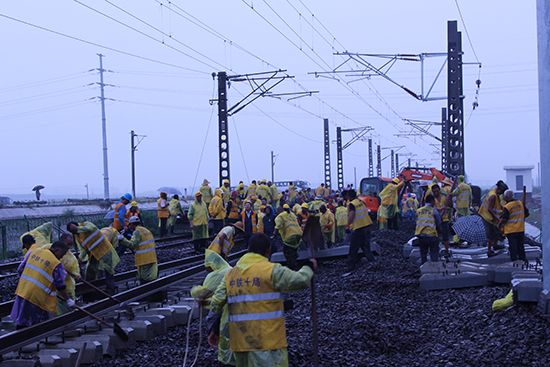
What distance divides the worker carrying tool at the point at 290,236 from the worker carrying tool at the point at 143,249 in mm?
3675

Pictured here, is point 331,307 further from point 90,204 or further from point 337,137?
point 337,137

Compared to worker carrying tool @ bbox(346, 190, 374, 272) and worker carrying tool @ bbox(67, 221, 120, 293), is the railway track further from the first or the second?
worker carrying tool @ bbox(346, 190, 374, 272)

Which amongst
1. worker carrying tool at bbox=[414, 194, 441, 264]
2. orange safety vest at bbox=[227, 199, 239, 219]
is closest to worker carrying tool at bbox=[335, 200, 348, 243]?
orange safety vest at bbox=[227, 199, 239, 219]

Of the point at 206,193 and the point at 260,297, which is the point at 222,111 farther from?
the point at 260,297

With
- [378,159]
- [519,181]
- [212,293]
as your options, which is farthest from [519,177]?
[212,293]

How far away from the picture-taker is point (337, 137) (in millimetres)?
62500

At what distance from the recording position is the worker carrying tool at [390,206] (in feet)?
86.1

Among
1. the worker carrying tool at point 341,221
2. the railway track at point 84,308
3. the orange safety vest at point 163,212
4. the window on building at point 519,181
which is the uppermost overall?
the window on building at point 519,181

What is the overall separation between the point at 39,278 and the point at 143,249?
4.05 metres

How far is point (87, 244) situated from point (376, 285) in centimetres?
545

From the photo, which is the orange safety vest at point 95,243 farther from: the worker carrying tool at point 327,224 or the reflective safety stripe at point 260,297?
the worker carrying tool at point 327,224

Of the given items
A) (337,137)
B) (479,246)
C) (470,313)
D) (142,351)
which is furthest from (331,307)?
(337,137)

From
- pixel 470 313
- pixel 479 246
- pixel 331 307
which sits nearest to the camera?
pixel 470 313

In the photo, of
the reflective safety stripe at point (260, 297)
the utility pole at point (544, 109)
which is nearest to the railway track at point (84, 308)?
the reflective safety stripe at point (260, 297)
